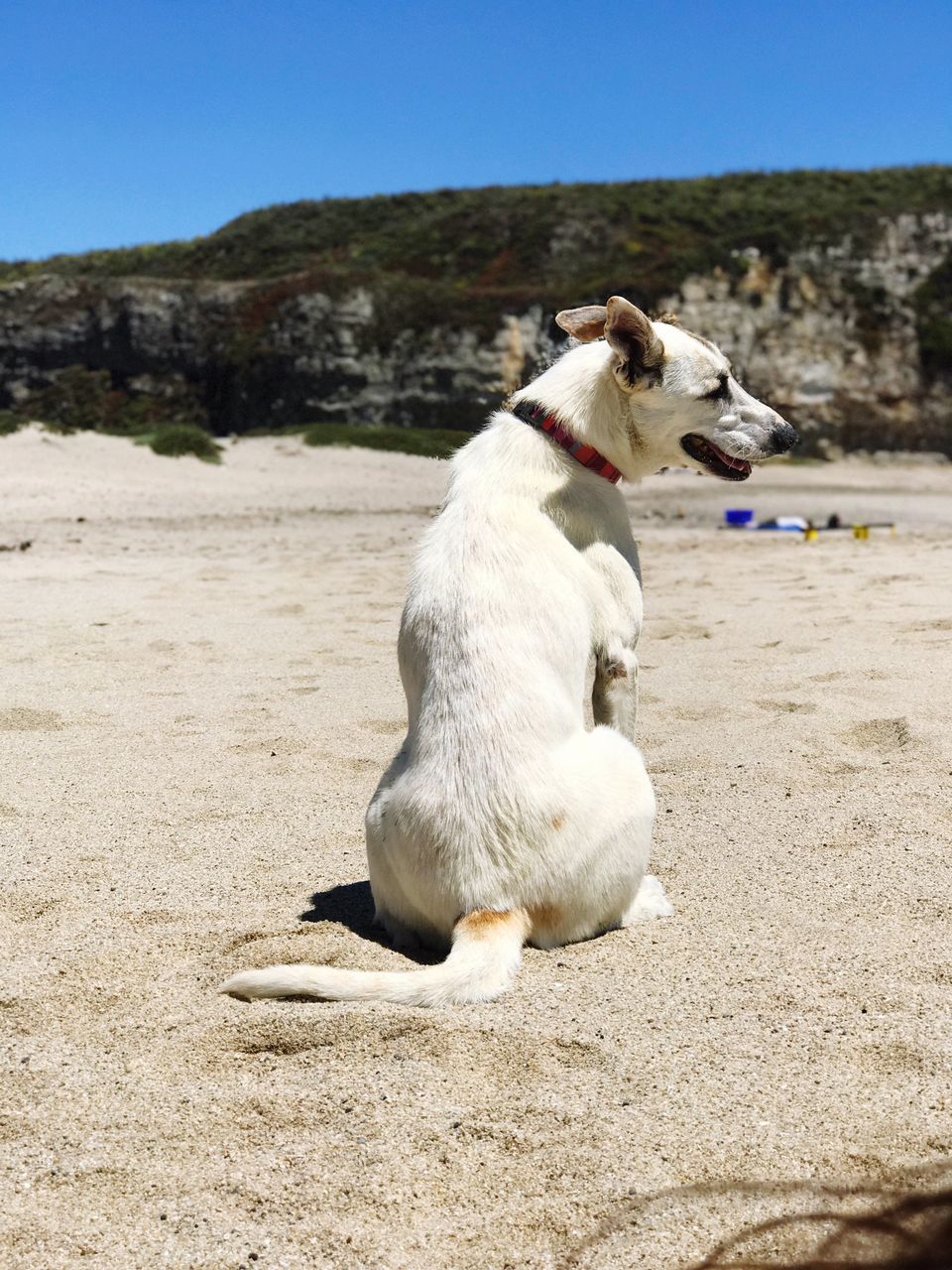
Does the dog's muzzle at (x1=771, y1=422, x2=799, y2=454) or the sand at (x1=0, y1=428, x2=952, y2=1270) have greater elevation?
the dog's muzzle at (x1=771, y1=422, x2=799, y2=454)

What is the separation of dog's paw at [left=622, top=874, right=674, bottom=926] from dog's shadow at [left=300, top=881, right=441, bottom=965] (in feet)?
2.08

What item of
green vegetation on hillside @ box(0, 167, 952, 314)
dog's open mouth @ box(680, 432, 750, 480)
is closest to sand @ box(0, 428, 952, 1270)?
dog's open mouth @ box(680, 432, 750, 480)

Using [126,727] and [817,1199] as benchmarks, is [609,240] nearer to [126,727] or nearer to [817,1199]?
[126,727]

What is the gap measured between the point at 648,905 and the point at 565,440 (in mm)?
1551

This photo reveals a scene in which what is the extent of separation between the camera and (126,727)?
240 inches

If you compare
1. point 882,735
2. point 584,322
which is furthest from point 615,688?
point 882,735

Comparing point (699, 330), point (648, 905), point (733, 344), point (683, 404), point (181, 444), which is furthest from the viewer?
point (733, 344)

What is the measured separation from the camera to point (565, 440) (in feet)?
13.2

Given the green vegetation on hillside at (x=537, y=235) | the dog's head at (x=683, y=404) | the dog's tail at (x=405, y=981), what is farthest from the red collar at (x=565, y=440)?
the green vegetation on hillside at (x=537, y=235)

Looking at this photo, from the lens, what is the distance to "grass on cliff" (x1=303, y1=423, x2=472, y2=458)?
25.9 meters

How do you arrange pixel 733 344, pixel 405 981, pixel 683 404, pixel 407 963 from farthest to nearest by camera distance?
pixel 733 344 → pixel 683 404 → pixel 407 963 → pixel 405 981

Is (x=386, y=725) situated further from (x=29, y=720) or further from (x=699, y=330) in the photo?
(x=699, y=330)

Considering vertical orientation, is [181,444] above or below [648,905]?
above

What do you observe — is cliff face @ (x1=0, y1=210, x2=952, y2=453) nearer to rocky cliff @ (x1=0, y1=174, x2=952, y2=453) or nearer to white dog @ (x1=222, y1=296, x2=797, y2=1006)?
rocky cliff @ (x1=0, y1=174, x2=952, y2=453)
